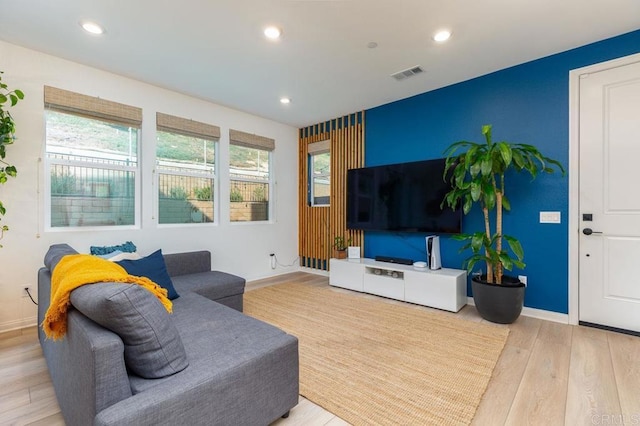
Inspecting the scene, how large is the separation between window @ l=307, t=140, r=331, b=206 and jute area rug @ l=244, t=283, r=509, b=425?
2083 mm

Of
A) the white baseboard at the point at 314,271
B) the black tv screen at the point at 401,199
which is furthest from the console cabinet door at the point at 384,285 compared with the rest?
the white baseboard at the point at 314,271

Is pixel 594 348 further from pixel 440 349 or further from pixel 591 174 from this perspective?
pixel 591 174

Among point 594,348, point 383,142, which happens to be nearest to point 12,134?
point 383,142

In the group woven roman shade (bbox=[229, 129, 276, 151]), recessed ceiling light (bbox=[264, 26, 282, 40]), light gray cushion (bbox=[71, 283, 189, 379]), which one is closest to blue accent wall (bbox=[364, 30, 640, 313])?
recessed ceiling light (bbox=[264, 26, 282, 40])

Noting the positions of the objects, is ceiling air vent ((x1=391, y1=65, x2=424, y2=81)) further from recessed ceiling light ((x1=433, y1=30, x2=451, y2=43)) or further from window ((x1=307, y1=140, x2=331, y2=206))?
window ((x1=307, y1=140, x2=331, y2=206))

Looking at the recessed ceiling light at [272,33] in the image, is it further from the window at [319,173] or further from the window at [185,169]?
the window at [319,173]

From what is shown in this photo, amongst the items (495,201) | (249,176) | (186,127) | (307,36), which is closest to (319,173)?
(249,176)

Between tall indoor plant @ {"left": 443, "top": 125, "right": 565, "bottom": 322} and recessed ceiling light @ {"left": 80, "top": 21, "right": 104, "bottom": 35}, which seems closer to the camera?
recessed ceiling light @ {"left": 80, "top": 21, "right": 104, "bottom": 35}

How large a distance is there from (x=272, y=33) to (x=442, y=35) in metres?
1.48

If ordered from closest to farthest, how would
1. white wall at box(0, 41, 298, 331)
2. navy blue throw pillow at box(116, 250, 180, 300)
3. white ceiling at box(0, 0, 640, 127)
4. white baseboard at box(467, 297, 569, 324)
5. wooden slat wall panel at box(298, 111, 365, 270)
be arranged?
white ceiling at box(0, 0, 640, 127) → navy blue throw pillow at box(116, 250, 180, 300) → white wall at box(0, 41, 298, 331) → white baseboard at box(467, 297, 569, 324) → wooden slat wall panel at box(298, 111, 365, 270)

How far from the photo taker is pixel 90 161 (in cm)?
310

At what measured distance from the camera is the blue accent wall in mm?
2816

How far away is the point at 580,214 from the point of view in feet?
9.02

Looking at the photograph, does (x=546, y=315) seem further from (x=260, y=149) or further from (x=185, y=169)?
(x=185, y=169)
